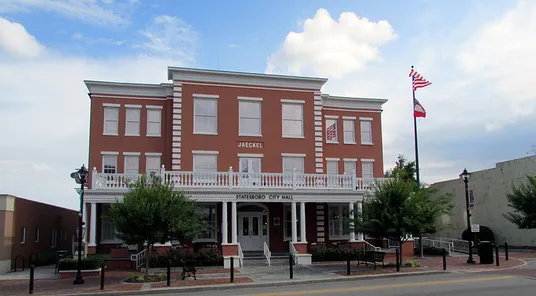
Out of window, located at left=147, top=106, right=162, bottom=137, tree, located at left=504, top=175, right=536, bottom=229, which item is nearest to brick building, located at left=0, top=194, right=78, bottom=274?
window, located at left=147, top=106, right=162, bottom=137

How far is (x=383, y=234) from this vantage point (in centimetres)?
2267

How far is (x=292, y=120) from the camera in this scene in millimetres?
31250

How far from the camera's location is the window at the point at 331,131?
33188 mm

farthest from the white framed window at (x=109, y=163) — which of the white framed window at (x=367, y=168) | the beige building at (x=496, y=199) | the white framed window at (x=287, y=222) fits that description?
the beige building at (x=496, y=199)

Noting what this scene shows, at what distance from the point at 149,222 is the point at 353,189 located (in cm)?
1242

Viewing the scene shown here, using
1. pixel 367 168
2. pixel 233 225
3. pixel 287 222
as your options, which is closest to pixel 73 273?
pixel 233 225

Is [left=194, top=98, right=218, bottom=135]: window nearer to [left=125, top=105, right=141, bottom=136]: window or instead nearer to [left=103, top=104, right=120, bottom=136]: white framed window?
[left=125, top=105, right=141, bottom=136]: window

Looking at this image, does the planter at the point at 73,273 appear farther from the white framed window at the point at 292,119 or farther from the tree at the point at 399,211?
the white framed window at the point at 292,119

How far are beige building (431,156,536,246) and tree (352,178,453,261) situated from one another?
50.9 ft

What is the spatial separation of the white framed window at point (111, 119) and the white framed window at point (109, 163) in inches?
51.5

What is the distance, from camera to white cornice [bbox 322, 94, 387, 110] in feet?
110

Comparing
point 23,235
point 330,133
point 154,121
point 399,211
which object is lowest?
point 23,235

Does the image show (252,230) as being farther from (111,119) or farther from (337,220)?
(111,119)

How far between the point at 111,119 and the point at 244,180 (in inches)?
383
